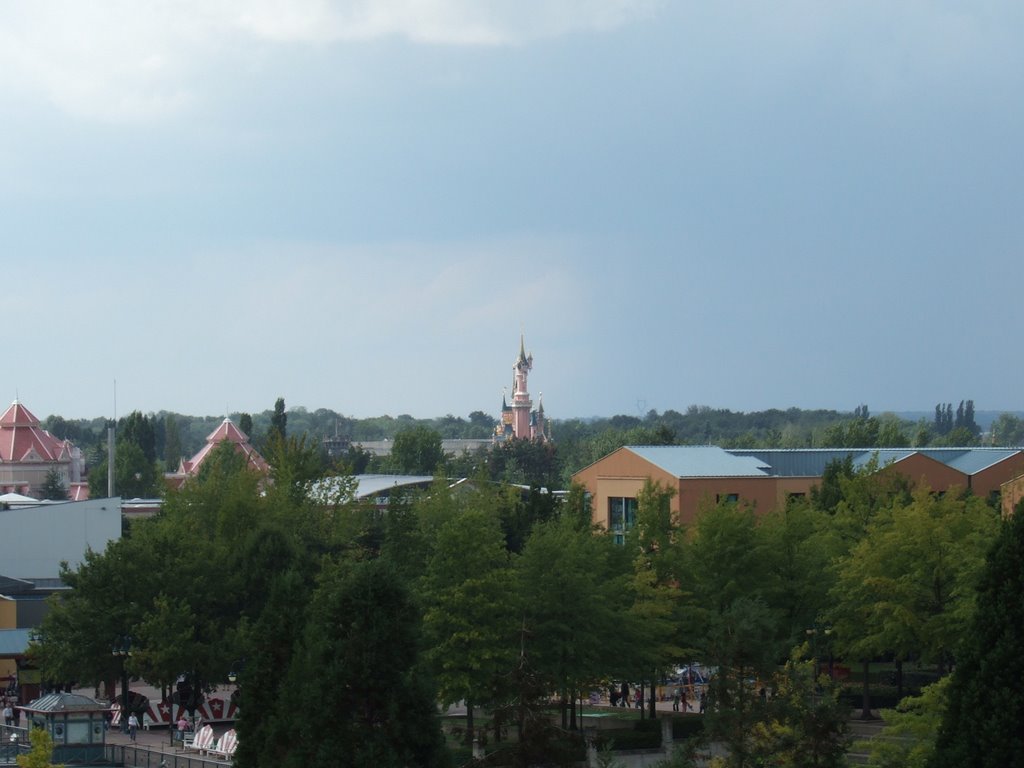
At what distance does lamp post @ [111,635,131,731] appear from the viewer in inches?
2067

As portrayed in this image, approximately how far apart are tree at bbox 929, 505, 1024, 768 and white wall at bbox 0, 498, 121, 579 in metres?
62.7

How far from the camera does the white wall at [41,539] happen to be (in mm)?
79375

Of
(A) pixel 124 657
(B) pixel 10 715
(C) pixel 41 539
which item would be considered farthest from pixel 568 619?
(C) pixel 41 539

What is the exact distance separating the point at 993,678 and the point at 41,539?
213 feet

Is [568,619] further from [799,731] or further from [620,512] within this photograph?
[620,512]

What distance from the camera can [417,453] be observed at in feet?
645

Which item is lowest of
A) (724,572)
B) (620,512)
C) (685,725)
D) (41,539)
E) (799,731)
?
(685,725)

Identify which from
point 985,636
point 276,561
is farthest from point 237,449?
point 985,636

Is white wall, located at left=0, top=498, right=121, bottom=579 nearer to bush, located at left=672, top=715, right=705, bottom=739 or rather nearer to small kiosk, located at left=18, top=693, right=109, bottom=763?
small kiosk, located at left=18, top=693, right=109, bottom=763

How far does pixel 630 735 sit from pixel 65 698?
1748 centimetres

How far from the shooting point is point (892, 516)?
58531 mm

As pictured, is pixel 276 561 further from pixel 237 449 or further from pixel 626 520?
pixel 237 449

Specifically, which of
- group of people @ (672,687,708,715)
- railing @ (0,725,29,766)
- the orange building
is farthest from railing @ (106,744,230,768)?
the orange building

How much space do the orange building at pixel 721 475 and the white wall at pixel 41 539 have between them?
89.0 feet
